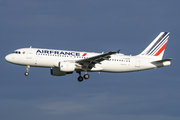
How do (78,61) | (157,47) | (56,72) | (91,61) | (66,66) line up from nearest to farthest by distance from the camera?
1. (66,66)
2. (78,61)
3. (91,61)
4. (56,72)
5. (157,47)

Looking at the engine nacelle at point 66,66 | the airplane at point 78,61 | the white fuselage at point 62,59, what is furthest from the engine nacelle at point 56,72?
the engine nacelle at point 66,66

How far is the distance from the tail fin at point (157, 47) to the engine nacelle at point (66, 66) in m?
14.2

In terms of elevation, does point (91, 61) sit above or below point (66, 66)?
above

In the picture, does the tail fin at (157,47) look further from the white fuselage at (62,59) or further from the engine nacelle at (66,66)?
the engine nacelle at (66,66)

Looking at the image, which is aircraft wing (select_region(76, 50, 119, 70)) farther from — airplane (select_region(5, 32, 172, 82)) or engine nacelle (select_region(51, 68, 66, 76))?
engine nacelle (select_region(51, 68, 66, 76))

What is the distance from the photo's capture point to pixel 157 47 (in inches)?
2502

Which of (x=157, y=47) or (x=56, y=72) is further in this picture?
(x=157, y=47)

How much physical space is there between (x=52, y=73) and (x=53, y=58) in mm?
4224

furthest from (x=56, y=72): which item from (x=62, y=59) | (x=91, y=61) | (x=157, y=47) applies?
(x=157, y=47)

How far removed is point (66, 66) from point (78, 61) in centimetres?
203

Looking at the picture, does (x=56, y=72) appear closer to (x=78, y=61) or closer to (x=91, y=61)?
(x=78, y=61)

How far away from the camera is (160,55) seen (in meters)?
62.8

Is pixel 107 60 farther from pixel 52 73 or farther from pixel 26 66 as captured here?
pixel 26 66

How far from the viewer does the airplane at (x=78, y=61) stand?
54.5 meters
